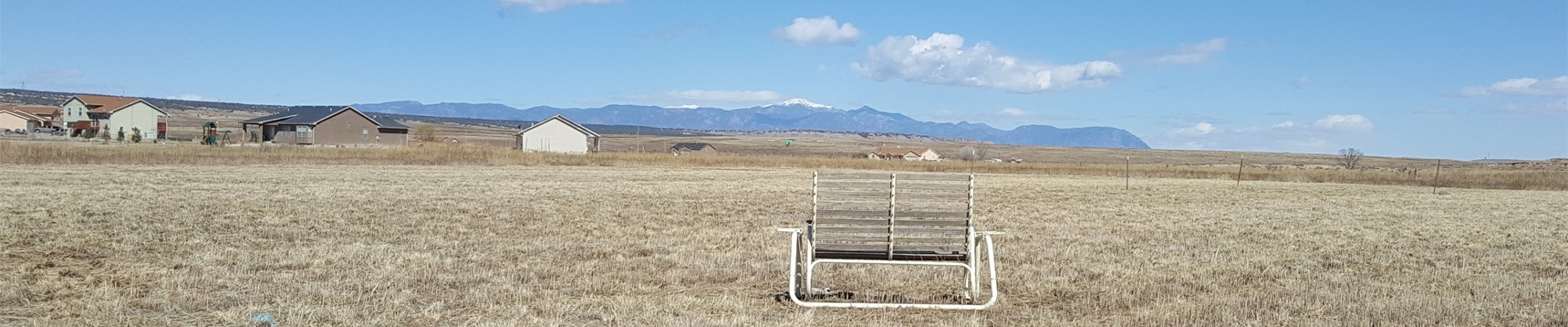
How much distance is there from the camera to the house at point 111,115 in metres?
94.6

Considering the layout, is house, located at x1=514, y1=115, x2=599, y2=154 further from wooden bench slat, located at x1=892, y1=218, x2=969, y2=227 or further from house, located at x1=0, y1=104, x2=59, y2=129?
wooden bench slat, located at x1=892, y1=218, x2=969, y2=227

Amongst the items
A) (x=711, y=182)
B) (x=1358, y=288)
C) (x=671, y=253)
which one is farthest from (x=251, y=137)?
(x=1358, y=288)

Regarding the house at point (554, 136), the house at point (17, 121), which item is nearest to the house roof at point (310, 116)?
the house at point (554, 136)

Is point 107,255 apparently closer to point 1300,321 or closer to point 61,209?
point 61,209

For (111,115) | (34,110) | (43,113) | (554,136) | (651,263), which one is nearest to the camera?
(651,263)

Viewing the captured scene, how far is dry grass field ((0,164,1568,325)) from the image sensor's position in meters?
8.48

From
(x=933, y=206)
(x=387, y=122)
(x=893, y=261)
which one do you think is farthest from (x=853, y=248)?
(x=387, y=122)

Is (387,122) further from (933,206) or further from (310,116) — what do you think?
(933,206)

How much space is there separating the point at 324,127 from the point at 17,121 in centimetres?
5081

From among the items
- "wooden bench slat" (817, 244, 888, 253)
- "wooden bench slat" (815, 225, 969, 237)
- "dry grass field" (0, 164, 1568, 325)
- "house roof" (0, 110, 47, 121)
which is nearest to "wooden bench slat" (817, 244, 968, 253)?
"wooden bench slat" (817, 244, 888, 253)

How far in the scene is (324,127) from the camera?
81.5m

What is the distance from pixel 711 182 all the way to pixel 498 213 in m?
15.7

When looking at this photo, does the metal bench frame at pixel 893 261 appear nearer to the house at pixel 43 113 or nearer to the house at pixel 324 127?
the house at pixel 324 127

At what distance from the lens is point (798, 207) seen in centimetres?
2281
